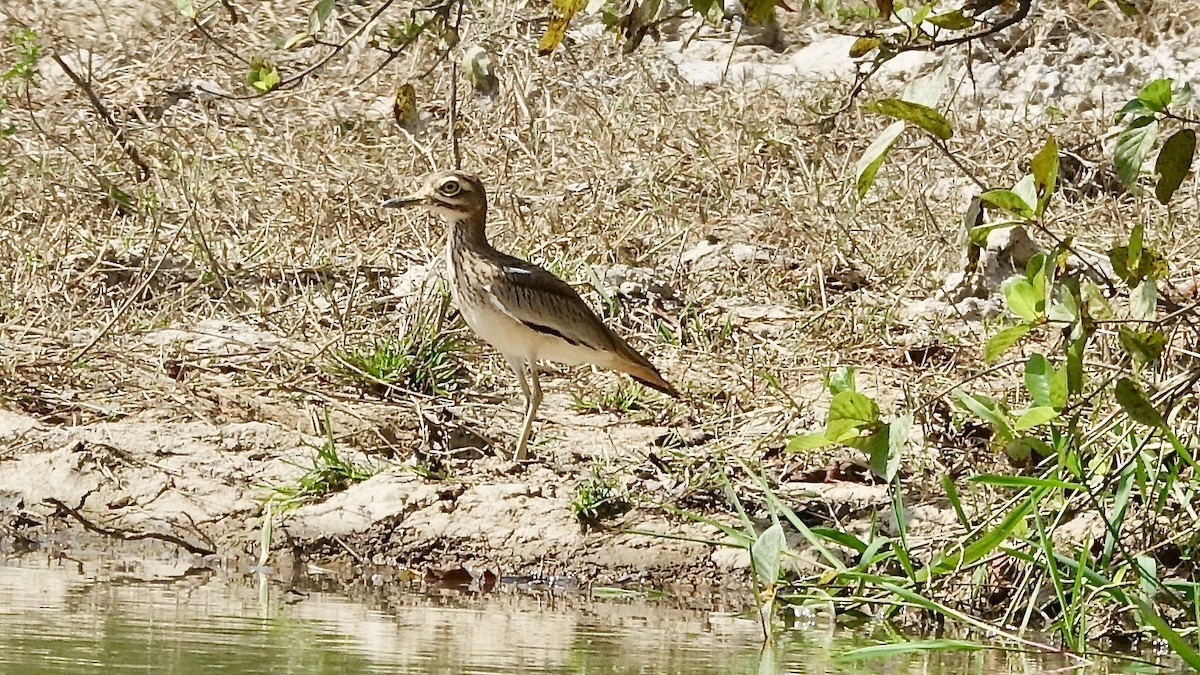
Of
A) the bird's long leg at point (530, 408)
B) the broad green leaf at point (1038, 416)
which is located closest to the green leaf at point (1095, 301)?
the broad green leaf at point (1038, 416)

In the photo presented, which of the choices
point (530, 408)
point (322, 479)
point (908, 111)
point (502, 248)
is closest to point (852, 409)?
point (908, 111)

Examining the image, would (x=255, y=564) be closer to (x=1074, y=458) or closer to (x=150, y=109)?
(x=1074, y=458)

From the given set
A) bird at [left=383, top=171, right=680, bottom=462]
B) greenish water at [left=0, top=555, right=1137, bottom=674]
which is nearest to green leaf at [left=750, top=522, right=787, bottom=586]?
greenish water at [left=0, top=555, right=1137, bottom=674]

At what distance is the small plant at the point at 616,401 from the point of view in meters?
6.66

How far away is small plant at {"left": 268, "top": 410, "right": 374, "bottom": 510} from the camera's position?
582 cm

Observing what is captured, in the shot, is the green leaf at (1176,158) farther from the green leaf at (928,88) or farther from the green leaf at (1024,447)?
the green leaf at (1024,447)

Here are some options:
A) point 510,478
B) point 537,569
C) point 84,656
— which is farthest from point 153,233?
point 84,656

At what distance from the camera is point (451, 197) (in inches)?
276

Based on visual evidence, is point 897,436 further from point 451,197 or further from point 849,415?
point 451,197

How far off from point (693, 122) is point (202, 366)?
280 cm

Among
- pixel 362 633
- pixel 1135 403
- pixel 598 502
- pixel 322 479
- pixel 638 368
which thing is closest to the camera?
pixel 1135 403

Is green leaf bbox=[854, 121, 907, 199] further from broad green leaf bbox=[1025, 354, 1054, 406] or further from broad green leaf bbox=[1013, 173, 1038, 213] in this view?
broad green leaf bbox=[1025, 354, 1054, 406]

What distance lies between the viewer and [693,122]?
8766mm

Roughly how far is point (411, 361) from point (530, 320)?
0.45m
